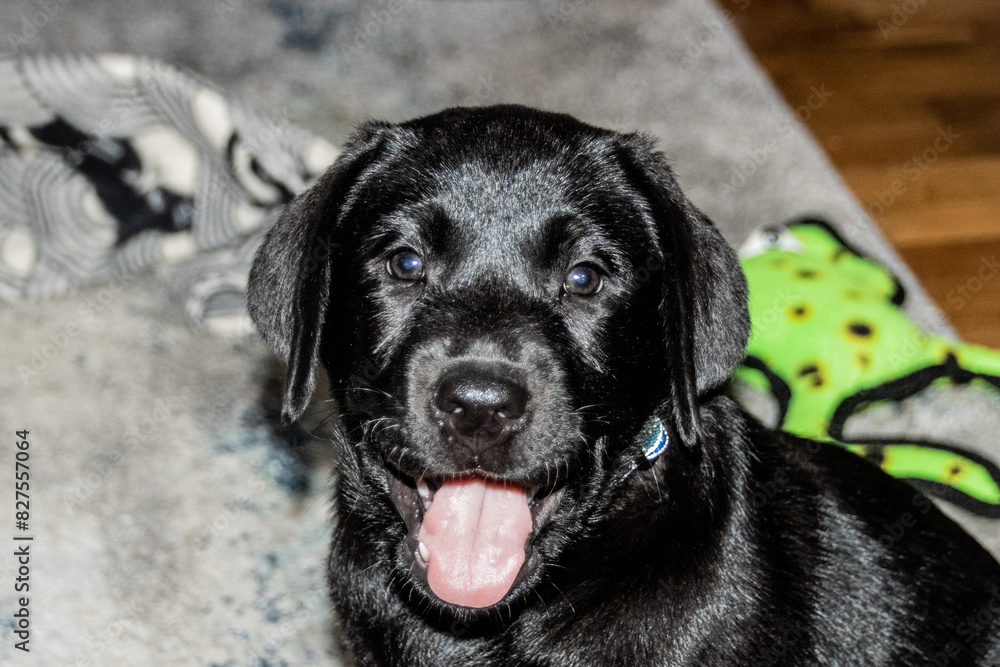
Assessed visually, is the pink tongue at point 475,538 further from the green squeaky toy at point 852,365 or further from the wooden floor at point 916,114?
the wooden floor at point 916,114

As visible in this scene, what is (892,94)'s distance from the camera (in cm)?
515

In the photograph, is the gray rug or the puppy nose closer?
the puppy nose

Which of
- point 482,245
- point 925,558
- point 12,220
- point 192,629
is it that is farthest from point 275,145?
point 925,558

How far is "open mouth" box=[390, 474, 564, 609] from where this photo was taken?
2.08 m

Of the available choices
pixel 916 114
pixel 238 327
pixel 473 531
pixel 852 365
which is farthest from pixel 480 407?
pixel 916 114

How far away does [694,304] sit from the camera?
7.10ft

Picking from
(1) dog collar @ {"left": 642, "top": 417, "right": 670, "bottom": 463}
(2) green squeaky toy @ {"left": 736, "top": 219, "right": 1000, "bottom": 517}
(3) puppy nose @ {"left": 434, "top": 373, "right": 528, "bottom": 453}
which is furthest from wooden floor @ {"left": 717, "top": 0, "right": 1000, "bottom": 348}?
(3) puppy nose @ {"left": 434, "top": 373, "right": 528, "bottom": 453}

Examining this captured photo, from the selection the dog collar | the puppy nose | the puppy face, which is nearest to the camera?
the puppy nose

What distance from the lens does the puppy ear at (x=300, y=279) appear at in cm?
227

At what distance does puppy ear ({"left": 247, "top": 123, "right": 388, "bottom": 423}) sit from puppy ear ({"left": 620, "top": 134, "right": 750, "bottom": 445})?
0.66 meters

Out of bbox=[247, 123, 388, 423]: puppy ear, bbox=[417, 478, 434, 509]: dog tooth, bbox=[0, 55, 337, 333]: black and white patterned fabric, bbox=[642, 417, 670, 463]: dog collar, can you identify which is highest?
bbox=[247, 123, 388, 423]: puppy ear

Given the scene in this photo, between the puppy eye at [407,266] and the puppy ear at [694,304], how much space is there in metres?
0.50

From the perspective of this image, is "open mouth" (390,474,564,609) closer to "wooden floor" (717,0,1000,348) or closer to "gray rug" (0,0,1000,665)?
"gray rug" (0,0,1000,665)

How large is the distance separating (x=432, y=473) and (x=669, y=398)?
0.54 meters
